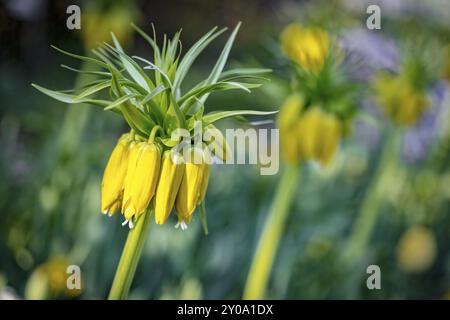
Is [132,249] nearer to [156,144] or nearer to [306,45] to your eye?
[156,144]

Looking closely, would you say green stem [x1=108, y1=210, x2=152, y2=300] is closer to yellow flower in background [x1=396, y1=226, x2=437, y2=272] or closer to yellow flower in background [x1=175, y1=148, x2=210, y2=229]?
yellow flower in background [x1=175, y1=148, x2=210, y2=229]

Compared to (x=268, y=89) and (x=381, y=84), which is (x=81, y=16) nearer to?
(x=268, y=89)

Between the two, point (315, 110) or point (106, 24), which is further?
point (106, 24)

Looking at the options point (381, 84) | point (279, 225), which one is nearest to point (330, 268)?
point (279, 225)

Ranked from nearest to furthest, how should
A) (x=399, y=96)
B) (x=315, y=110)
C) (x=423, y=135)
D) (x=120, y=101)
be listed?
(x=120, y=101) < (x=315, y=110) < (x=399, y=96) < (x=423, y=135)

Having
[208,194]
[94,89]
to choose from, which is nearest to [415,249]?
[208,194]

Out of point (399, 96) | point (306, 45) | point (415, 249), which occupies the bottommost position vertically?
point (415, 249)

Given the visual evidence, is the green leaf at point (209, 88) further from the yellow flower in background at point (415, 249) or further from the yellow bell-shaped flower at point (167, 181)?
the yellow flower in background at point (415, 249)

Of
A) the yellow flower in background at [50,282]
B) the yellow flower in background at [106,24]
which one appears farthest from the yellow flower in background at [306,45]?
the yellow flower in background at [50,282]
